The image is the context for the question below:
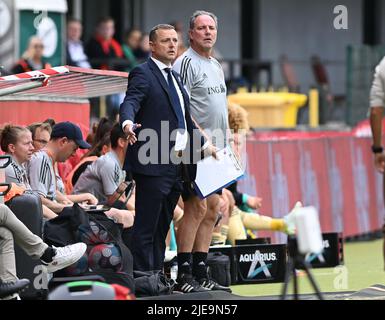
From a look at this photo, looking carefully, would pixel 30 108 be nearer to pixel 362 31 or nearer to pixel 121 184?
pixel 121 184

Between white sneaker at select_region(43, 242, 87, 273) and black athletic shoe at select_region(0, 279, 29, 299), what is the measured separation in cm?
43

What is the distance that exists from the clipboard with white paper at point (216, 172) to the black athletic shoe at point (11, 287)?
1854mm

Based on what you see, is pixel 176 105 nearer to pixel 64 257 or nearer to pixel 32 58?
pixel 64 257

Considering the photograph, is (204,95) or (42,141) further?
(42,141)

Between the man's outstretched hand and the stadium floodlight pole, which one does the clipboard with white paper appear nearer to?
the man's outstretched hand

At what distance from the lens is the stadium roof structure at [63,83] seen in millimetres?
10271

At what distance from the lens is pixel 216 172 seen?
35.3 feet

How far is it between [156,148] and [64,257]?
113 cm

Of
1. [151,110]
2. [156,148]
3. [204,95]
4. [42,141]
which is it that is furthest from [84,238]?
[204,95]

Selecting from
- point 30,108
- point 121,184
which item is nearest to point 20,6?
point 30,108

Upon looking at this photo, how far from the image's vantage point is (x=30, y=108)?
41.2 ft

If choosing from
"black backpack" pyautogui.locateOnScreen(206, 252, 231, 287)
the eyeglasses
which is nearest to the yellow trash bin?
"black backpack" pyautogui.locateOnScreen(206, 252, 231, 287)

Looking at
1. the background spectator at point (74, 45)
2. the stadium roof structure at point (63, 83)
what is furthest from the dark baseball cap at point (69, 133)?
the background spectator at point (74, 45)

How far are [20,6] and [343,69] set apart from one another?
11.7m
